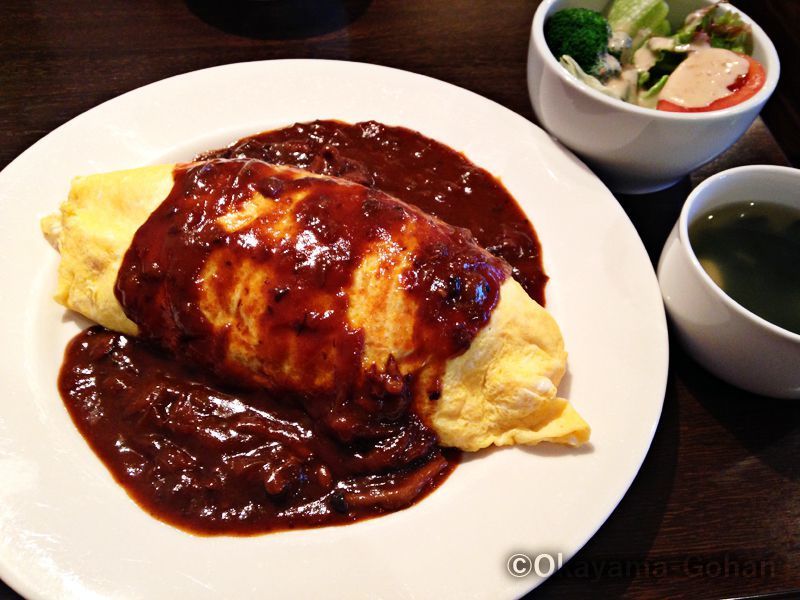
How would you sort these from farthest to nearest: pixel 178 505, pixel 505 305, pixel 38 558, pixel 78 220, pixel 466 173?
pixel 466 173 → pixel 78 220 → pixel 505 305 → pixel 178 505 → pixel 38 558

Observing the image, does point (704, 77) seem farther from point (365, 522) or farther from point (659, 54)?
point (365, 522)

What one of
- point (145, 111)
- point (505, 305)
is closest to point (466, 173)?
point (505, 305)

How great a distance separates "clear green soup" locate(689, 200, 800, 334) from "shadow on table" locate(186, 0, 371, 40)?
3.31 m

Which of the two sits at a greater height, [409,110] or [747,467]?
[409,110]

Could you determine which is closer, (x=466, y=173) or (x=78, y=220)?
(x=78, y=220)

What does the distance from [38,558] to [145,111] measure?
2618mm

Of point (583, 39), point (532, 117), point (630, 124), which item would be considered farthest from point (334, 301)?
point (532, 117)

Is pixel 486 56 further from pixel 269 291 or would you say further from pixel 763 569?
pixel 763 569

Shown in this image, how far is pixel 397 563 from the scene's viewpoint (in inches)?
96.0

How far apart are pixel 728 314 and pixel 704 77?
5.09 feet

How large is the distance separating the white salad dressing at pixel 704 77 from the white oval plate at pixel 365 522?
0.66 m

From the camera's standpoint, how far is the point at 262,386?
9.63ft

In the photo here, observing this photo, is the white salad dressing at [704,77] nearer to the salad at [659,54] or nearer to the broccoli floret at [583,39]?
the salad at [659,54]

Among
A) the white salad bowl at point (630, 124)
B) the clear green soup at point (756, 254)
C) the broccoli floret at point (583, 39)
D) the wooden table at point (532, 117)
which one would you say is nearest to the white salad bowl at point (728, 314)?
the clear green soup at point (756, 254)
